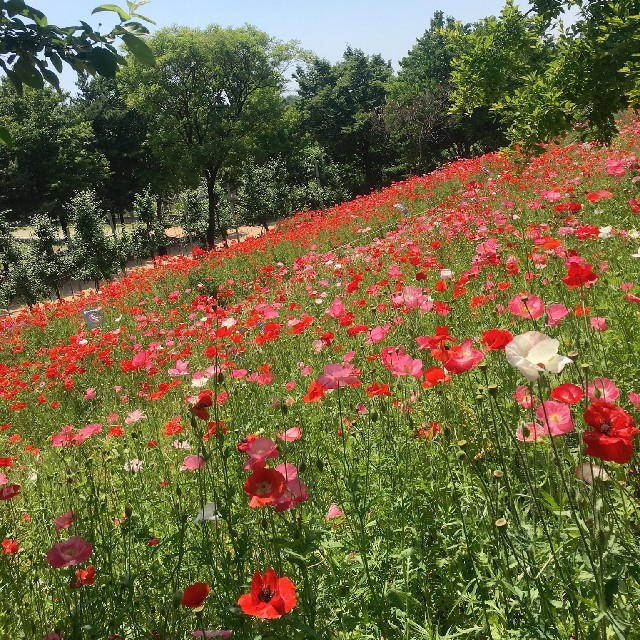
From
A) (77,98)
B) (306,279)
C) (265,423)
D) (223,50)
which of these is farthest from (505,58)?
(77,98)

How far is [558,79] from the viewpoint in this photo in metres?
5.21

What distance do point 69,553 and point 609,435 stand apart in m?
1.49

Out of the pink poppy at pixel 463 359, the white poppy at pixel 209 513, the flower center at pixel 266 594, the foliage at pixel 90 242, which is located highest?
the foliage at pixel 90 242

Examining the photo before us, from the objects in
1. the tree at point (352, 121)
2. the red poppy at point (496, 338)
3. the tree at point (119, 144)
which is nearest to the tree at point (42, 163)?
the tree at point (119, 144)

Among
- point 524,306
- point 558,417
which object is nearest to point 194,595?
point 558,417

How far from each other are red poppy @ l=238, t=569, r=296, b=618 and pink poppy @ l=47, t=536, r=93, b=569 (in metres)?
0.63

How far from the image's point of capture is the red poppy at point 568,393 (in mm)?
1249

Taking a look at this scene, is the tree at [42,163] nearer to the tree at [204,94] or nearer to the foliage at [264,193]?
the tree at [204,94]

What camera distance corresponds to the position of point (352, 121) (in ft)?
114

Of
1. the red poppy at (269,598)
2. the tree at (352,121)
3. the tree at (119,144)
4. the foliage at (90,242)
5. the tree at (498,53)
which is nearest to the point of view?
the red poppy at (269,598)

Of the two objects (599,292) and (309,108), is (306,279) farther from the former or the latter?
(309,108)

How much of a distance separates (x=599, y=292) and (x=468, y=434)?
69.6 inches

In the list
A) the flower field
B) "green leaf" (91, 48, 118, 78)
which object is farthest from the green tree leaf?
the flower field

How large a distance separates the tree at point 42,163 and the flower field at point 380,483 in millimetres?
29510
